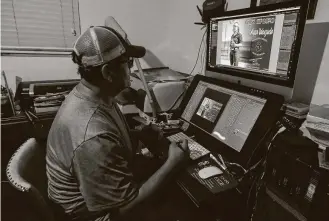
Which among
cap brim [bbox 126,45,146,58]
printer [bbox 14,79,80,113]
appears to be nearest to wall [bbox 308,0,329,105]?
cap brim [bbox 126,45,146,58]

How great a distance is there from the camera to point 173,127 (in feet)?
5.16

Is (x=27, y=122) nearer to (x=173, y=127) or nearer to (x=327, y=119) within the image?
(x=173, y=127)

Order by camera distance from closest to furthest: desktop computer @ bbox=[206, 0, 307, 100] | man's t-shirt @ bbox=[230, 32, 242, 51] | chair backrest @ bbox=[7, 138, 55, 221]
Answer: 1. chair backrest @ bbox=[7, 138, 55, 221]
2. desktop computer @ bbox=[206, 0, 307, 100]
3. man's t-shirt @ bbox=[230, 32, 242, 51]

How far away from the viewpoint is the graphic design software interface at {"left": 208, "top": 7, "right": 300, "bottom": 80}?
108 cm

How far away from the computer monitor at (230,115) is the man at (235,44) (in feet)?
0.46

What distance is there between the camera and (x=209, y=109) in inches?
55.9

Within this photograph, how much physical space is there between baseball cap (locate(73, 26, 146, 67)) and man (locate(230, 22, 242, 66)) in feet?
2.22

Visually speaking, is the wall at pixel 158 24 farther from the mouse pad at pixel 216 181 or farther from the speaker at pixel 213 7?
the mouse pad at pixel 216 181

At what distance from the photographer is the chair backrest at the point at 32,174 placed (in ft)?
2.68

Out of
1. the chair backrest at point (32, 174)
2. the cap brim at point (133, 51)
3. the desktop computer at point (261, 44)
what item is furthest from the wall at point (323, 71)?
the chair backrest at point (32, 174)

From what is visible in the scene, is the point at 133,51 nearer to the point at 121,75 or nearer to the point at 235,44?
the point at 121,75

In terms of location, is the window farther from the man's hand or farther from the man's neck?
the man's hand

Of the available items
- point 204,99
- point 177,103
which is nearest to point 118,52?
point 204,99

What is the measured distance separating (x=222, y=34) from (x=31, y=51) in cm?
169
